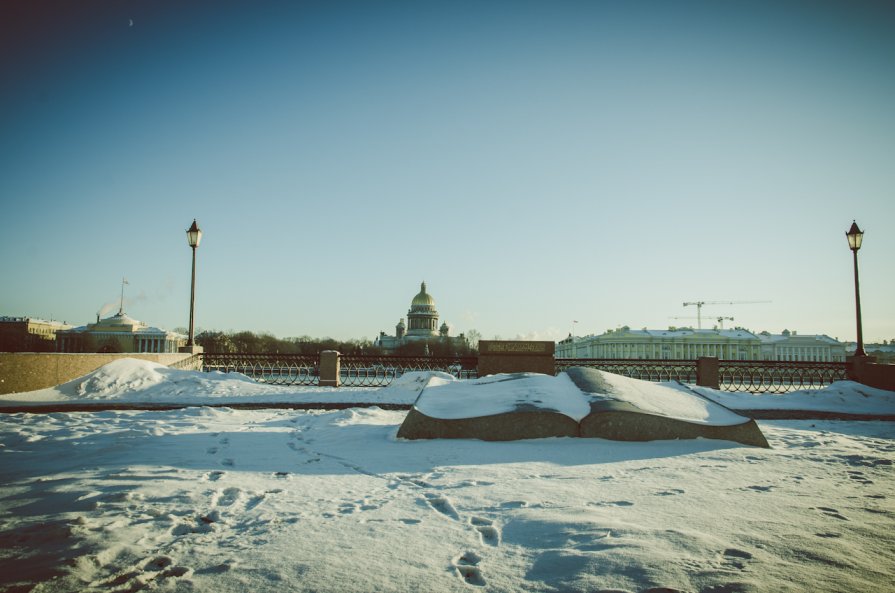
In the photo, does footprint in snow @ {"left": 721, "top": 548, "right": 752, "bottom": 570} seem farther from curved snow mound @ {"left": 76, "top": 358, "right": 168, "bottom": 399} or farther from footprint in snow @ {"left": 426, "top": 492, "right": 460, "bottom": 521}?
curved snow mound @ {"left": 76, "top": 358, "right": 168, "bottom": 399}

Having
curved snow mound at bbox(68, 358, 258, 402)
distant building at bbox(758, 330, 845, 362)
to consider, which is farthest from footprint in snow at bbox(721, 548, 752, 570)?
distant building at bbox(758, 330, 845, 362)

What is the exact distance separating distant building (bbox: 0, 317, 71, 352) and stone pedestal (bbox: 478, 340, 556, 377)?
316ft

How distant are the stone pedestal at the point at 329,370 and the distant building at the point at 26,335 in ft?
306

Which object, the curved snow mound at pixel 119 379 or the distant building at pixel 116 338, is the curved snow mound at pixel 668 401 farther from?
the distant building at pixel 116 338

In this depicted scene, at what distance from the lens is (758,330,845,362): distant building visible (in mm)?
110188

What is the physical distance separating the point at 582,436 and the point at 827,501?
2417 millimetres

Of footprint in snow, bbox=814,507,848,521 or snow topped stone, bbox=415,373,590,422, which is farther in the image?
snow topped stone, bbox=415,373,590,422

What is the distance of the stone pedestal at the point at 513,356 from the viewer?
12859 millimetres

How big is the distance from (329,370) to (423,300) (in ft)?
360

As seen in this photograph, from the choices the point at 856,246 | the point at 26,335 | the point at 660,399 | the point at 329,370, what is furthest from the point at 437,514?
the point at 26,335

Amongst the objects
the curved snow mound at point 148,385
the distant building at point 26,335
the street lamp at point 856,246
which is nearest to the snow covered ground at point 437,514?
the curved snow mound at point 148,385

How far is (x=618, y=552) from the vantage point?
275 centimetres

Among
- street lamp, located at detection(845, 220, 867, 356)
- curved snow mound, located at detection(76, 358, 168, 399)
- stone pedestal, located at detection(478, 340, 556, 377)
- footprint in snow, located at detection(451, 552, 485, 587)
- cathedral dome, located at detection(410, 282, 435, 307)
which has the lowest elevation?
footprint in snow, located at detection(451, 552, 485, 587)

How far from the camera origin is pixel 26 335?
307 ft
